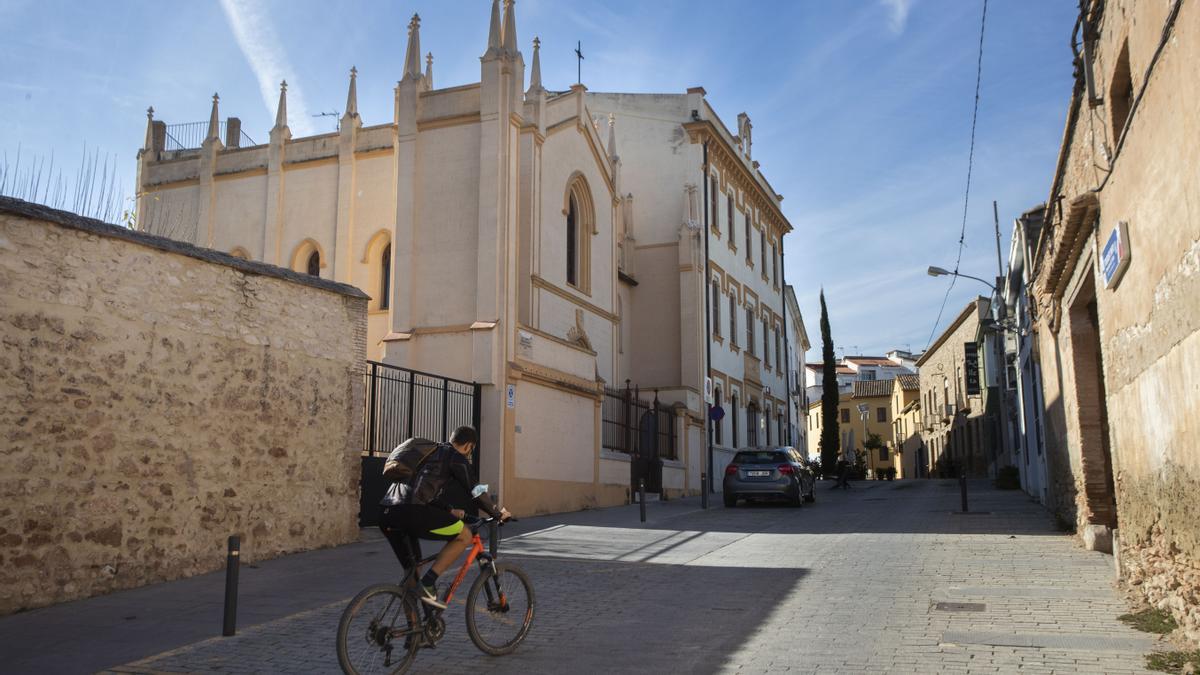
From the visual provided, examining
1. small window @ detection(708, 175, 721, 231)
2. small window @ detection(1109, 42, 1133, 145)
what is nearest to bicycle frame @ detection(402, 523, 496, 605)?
small window @ detection(1109, 42, 1133, 145)

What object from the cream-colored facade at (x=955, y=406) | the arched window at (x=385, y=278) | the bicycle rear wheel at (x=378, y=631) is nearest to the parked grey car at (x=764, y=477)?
the arched window at (x=385, y=278)

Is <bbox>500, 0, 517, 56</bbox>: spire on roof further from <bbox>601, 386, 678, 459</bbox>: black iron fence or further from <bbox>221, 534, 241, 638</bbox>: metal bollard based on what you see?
<bbox>221, 534, 241, 638</bbox>: metal bollard

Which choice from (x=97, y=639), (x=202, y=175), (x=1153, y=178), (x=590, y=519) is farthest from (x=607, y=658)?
(x=202, y=175)

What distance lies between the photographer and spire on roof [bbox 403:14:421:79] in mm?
22469

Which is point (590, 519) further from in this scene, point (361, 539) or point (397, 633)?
point (397, 633)

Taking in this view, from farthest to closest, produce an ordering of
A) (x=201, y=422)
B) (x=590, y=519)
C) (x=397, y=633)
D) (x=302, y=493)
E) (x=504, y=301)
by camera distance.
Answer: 1. (x=504, y=301)
2. (x=590, y=519)
3. (x=302, y=493)
4. (x=201, y=422)
5. (x=397, y=633)

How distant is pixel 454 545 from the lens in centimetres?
682

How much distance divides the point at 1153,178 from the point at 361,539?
11019 millimetres

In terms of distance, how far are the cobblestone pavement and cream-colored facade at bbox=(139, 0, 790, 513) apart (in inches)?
235

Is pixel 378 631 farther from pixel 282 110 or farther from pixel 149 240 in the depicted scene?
pixel 282 110

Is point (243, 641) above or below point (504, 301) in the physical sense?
below

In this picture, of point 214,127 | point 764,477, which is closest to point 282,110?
point 214,127

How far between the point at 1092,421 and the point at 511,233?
12.3 m

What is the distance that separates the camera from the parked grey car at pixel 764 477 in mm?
22188
